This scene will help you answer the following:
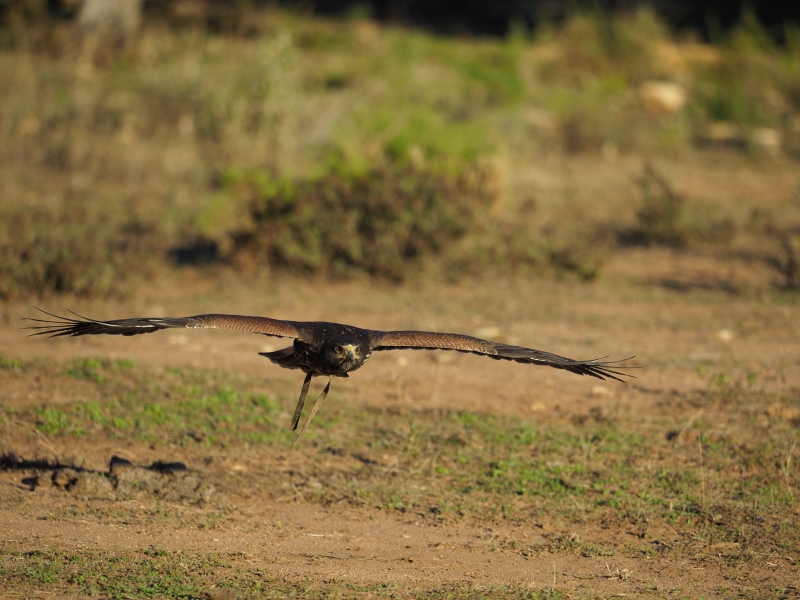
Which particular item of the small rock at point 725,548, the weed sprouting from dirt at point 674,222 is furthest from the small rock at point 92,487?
the weed sprouting from dirt at point 674,222

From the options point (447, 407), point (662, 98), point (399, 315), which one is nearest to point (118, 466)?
point (447, 407)

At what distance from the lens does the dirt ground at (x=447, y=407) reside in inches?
196

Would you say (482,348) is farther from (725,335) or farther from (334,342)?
(725,335)

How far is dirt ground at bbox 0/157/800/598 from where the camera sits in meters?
4.98

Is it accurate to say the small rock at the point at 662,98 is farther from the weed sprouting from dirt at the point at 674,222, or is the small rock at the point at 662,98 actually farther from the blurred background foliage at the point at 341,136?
the weed sprouting from dirt at the point at 674,222

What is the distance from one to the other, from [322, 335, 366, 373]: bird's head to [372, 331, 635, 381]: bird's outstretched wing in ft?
0.42

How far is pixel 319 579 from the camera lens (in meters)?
4.71

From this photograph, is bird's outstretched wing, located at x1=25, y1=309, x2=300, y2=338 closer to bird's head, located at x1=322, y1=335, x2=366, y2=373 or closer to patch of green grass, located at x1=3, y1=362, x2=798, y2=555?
bird's head, located at x1=322, y1=335, x2=366, y2=373

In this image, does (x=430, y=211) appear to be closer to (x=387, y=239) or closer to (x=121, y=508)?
(x=387, y=239)

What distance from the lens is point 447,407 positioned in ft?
24.0

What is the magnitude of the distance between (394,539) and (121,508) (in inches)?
59.6

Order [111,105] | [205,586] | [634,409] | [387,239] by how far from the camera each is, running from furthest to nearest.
Answer: [111,105]
[387,239]
[634,409]
[205,586]

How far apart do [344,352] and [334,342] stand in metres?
0.09

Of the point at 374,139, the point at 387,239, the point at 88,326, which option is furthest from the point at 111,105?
the point at 88,326
